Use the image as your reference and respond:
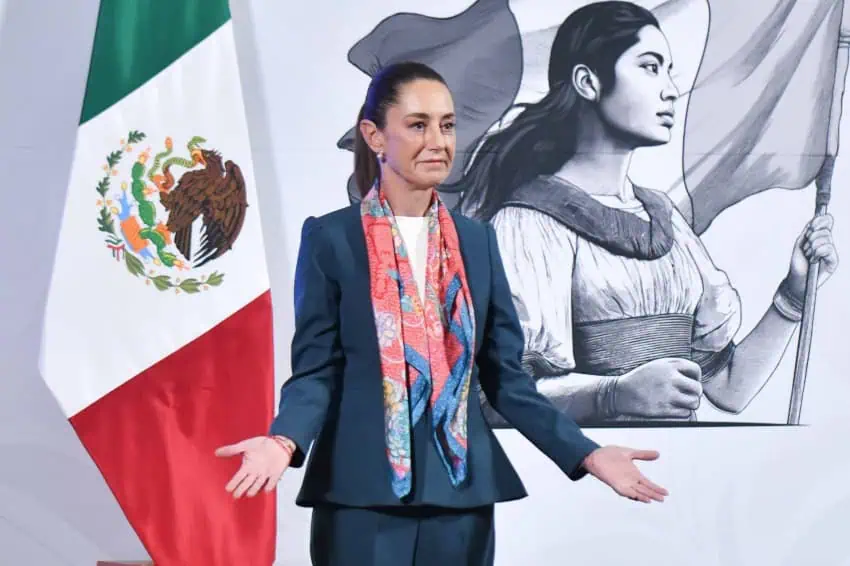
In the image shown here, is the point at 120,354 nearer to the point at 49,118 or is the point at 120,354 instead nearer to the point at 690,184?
the point at 49,118

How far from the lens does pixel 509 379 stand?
1.44 metres

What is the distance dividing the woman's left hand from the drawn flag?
0.12 metres

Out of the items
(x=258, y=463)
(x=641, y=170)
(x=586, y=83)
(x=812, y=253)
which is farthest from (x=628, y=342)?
(x=258, y=463)

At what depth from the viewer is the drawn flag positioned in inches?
104

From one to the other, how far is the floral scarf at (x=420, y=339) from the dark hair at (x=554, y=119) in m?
1.19

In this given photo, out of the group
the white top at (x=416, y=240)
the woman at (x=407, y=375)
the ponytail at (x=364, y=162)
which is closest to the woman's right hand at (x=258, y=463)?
the woman at (x=407, y=375)

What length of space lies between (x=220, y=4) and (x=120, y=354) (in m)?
0.80

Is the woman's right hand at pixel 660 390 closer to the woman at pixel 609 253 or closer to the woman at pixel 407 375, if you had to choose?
the woman at pixel 609 253

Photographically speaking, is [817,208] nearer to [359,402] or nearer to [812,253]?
[812,253]

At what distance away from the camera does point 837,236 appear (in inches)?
107

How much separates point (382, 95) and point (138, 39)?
113cm

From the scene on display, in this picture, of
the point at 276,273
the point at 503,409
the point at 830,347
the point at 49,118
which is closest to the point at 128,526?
the point at 276,273

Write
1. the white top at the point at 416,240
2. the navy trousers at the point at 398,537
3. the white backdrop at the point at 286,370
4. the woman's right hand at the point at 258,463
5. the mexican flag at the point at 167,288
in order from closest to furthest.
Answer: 1. the woman's right hand at the point at 258,463
2. the navy trousers at the point at 398,537
3. the white top at the point at 416,240
4. the mexican flag at the point at 167,288
5. the white backdrop at the point at 286,370

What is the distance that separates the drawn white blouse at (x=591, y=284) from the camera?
8.52 feet
